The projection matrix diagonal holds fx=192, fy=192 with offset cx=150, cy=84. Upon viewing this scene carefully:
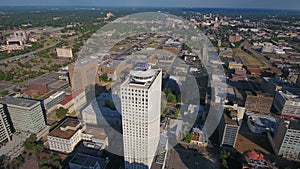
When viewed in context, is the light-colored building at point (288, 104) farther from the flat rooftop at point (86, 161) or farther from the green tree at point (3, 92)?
the green tree at point (3, 92)

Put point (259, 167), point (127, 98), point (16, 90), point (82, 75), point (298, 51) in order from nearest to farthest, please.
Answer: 1. point (127, 98)
2. point (259, 167)
3. point (82, 75)
4. point (16, 90)
5. point (298, 51)

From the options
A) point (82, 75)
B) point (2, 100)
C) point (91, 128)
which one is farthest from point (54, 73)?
point (91, 128)

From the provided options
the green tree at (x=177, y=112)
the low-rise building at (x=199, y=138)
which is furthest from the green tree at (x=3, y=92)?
the low-rise building at (x=199, y=138)

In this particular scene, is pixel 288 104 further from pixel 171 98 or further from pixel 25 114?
pixel 25 114

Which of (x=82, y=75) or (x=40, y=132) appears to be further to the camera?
(x=82, y=75)

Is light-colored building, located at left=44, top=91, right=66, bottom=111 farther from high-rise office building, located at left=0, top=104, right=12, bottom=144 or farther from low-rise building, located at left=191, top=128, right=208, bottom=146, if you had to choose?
low-rise building, located at left=191, top=128, right=208, bottom=146

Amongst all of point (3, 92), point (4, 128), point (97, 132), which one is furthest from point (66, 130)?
point (3, 92)

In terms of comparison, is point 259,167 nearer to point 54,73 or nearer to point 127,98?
point 127,98
